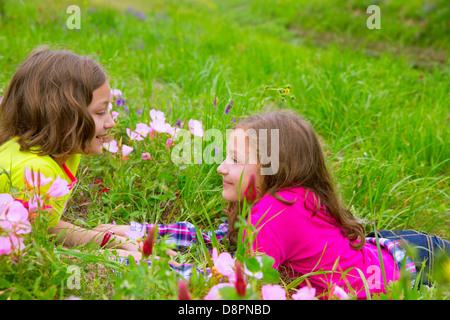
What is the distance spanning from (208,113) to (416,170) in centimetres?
139

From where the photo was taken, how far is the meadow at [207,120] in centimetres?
132

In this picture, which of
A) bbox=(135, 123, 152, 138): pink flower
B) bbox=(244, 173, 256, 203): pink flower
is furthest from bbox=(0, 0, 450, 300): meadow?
bbox=(244, 173, 256, 203): pink flower

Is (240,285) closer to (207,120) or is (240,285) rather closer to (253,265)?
(253,265)

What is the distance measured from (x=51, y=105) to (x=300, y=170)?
41.2 inches

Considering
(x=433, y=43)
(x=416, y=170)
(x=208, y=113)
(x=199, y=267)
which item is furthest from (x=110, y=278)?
(x=433, y=43)

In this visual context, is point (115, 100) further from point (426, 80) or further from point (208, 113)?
point (426, 80)

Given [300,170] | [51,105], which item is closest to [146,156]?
[51,105]

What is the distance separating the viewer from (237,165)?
1.73m
